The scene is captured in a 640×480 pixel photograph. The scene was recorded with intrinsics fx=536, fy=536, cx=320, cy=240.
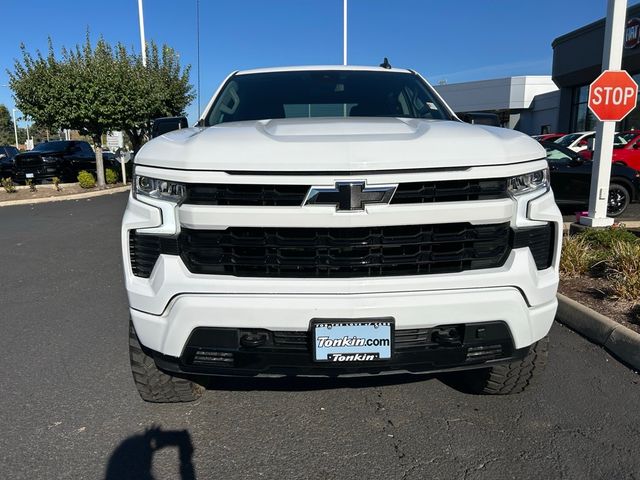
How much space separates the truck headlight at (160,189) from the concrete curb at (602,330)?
311 cm

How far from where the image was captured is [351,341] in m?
2.37

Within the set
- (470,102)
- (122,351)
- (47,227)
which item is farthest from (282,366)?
(470,102)

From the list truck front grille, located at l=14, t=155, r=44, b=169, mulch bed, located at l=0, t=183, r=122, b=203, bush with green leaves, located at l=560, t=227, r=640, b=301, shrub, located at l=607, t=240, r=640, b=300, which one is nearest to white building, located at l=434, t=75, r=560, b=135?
mulch bed, located at l=0, t=183, r=122, b=203

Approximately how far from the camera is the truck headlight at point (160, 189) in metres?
2.42

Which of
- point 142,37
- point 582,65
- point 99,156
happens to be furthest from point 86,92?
point 582,65

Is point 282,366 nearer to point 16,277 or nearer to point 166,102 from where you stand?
point 16,277

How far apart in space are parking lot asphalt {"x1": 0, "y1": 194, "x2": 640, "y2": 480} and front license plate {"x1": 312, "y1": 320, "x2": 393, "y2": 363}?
0.57m

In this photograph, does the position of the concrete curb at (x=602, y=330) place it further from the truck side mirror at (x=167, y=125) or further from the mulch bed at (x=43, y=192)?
the mulch bed at (x=43, y=192)

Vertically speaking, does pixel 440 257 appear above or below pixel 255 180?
below

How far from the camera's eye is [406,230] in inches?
94.0

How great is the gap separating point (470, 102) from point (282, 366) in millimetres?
44107

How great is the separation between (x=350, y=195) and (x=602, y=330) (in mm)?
2722

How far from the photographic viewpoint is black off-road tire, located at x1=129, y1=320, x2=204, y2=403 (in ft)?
9.22

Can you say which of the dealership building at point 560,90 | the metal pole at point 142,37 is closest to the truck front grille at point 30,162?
the metal pole at point 142,37
